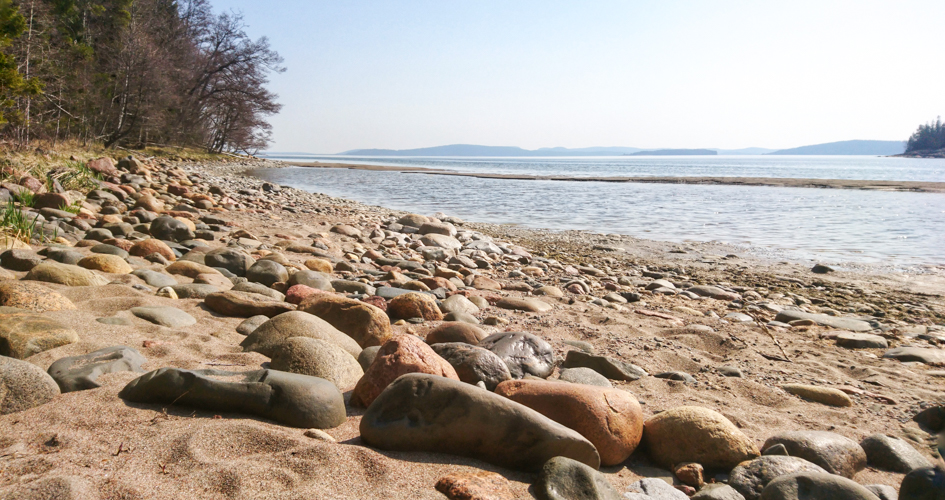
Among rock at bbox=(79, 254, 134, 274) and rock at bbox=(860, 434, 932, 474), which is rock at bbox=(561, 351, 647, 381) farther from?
rock at bbox=(79, 254, 134, 274)

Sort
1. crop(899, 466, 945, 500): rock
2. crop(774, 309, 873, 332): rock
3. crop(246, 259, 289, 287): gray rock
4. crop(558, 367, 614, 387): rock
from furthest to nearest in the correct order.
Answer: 1. crop(774, 309, 873, 332): rock
2. crop(246, 259, 289, 287): gray rock
3. crop(558, 367, 614, 387): rock
4. crop(899, 466, 945, 500): rock

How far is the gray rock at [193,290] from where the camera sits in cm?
443

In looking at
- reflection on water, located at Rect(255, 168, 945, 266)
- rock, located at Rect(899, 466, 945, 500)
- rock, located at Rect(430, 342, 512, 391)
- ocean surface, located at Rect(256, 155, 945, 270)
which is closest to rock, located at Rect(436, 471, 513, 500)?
rock, located at Rect(430, 342, 512, 391)

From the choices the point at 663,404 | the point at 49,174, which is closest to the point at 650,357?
the point at 663,404

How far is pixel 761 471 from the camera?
2434 mm

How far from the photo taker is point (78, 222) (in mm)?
6871

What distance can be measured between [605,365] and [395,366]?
67.8 inches

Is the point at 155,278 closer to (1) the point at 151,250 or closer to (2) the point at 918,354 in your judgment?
(1) the point at 151,250

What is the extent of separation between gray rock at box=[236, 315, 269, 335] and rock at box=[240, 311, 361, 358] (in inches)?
6.3

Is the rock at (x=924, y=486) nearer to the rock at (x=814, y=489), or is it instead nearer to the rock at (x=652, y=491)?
the rock at (x=814, y=489)

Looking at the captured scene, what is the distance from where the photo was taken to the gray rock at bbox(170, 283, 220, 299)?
4426mm

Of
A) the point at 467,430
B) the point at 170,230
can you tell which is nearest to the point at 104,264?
the point at 170,230

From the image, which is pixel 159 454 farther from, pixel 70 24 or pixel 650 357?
pixel 70 24

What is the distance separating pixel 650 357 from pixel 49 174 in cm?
1068
